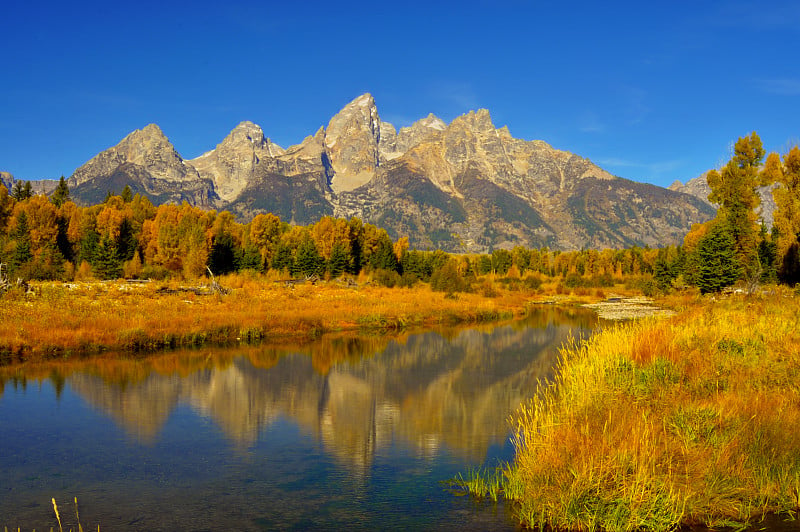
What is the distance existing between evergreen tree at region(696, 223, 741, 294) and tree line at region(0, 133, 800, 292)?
0.30 ft

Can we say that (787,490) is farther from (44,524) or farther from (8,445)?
(8,445)

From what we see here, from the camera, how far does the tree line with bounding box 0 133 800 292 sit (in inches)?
2126

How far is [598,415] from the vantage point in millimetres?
12516

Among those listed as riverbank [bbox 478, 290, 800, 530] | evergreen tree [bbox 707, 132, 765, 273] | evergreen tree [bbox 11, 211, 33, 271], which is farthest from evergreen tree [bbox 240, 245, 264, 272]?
riverbank [bbox 478, 290, 800, 530]

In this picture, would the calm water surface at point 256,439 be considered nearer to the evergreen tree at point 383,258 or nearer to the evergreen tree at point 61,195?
the evergreen tree at point 383,258

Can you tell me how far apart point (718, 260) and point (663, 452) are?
51.5 metres

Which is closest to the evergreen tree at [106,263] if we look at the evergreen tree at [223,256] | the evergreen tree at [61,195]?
the evergreen tree at [223,256]

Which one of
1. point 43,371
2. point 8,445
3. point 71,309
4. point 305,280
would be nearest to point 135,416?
point 8,445

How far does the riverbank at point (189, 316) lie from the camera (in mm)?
28391

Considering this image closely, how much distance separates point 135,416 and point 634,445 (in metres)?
15.2

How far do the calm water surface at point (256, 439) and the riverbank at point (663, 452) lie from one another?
4.73 ft

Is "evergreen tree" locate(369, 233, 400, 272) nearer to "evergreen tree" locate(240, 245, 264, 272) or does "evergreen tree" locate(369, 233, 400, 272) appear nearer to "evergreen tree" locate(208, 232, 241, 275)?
"evergreen tree" locate(240, 245, 264, 272)

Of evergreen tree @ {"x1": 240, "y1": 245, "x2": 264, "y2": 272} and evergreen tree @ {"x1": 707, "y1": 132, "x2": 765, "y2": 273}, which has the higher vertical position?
evergreen tree @ {"x1": 707, "y1": 132, "x2": 765, "y2": 273}

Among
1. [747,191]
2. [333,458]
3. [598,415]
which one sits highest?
[747,191]
